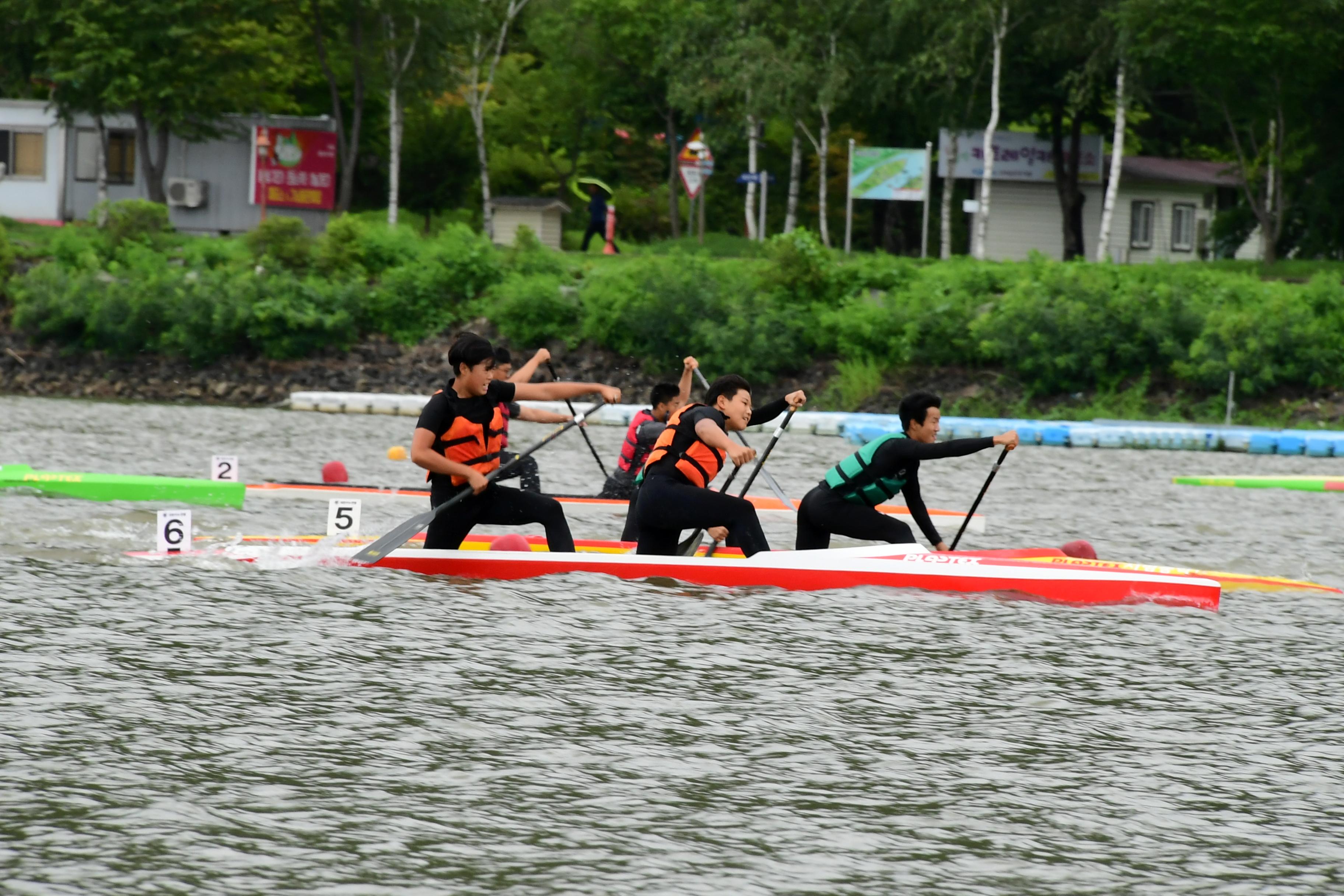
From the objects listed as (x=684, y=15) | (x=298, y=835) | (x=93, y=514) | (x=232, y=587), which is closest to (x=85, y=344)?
(x=684, y=15)

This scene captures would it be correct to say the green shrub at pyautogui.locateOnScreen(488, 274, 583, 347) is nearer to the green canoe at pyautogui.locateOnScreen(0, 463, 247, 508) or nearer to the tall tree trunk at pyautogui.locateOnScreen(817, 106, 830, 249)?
the tall tree trunk at pyautogui.locateOnScreen(817, 106, 830, 249)

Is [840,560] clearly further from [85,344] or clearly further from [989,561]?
[85,344]

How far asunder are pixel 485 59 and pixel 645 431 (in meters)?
32.8

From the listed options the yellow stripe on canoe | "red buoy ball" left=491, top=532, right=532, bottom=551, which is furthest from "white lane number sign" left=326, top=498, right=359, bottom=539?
the yellow stripe on canoe

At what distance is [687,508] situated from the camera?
10.2 m

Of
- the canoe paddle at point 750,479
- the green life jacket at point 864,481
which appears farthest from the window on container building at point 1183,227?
the green life jacket at point 864,481

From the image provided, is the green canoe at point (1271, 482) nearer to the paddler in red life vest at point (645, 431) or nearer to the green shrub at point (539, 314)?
the paddler in red life vest at point (645, 431)

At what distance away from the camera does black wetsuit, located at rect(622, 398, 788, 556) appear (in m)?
10.2

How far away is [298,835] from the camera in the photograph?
585 centimetres

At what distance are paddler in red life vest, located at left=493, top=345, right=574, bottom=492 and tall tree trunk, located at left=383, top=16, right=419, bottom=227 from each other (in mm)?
25260

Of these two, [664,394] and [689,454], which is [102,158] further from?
[689,454]

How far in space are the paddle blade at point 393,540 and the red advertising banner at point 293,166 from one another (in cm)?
3139

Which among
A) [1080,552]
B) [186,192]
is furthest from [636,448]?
[186,192]

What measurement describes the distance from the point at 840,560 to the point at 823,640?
1.23m
